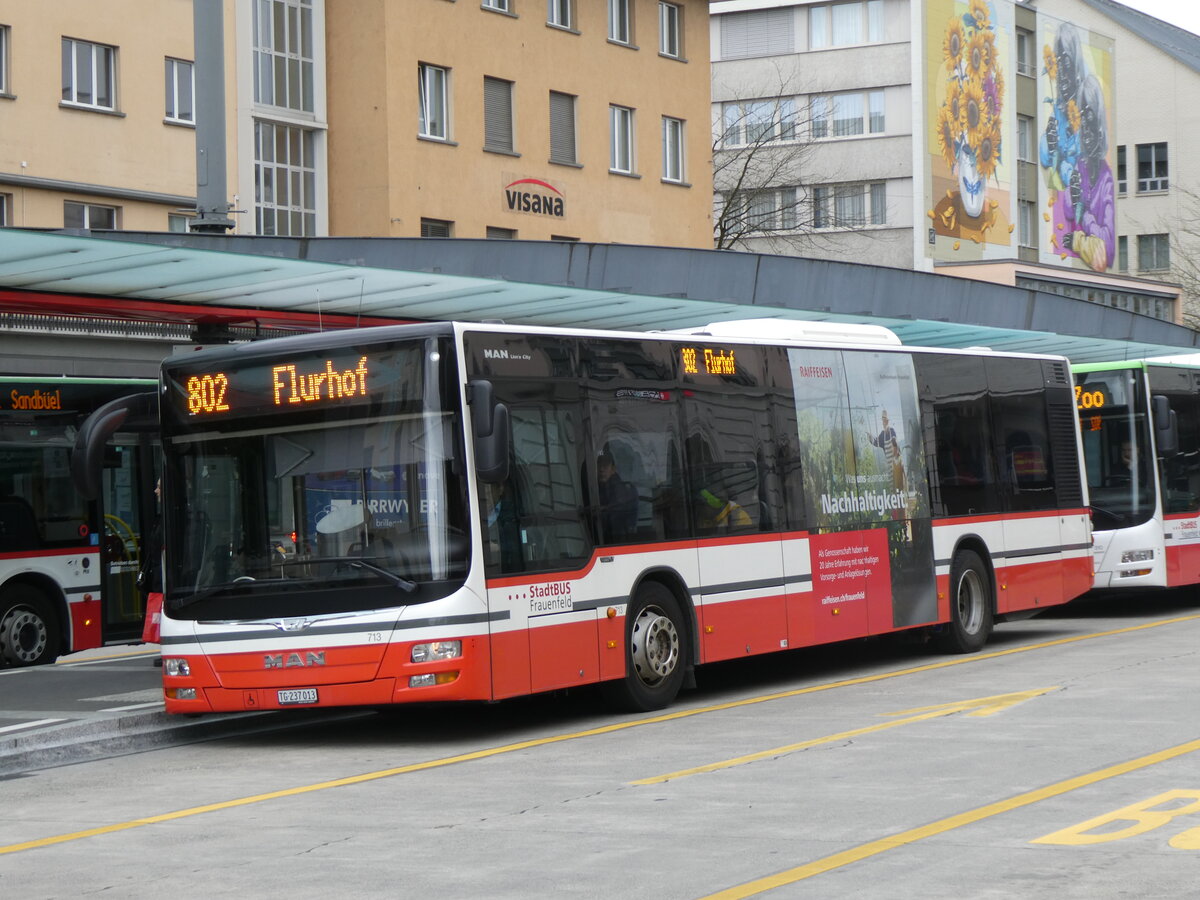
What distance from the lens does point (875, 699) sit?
1377 centimetres

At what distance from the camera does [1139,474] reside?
22.2 meters

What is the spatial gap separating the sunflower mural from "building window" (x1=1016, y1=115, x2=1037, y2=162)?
1838 millimetres

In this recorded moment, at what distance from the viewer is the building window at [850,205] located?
71562mm

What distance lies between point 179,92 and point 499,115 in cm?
848

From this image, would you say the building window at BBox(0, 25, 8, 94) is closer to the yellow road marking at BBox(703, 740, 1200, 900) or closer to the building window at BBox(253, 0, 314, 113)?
the building window at BBox(253, 0, 314, 113)

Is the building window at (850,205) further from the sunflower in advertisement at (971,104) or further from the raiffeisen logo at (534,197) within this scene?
the raiffeisen logo at (534,197)

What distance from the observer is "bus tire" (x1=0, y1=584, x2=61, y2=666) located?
17.9m

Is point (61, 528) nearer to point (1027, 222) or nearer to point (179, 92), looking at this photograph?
point (179, 92)

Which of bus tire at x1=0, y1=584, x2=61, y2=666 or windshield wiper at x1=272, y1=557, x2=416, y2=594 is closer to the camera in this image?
windshield wiper at x1=272, y1=557, x2=416, y2=594

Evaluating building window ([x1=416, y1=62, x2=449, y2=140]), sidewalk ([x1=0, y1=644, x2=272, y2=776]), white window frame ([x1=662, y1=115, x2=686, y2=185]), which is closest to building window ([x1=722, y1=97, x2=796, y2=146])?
white window frame ([x1=662, y1=115, x2=686, y2=185])

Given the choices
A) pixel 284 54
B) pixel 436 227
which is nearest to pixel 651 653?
pixel 436 227

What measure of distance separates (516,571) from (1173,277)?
76.3 metres

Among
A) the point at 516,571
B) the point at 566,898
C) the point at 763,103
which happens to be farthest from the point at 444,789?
the point at 763,103

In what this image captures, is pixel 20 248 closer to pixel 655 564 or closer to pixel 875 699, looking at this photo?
pixel 655 564
